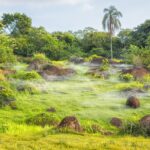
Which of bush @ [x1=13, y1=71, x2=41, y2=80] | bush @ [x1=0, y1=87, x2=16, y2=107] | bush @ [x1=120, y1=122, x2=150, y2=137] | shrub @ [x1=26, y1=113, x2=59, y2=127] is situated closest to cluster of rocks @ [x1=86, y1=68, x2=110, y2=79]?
bush @ [x1=13, y1=71, x2=41, y2=80]

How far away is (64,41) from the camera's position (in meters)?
85.8

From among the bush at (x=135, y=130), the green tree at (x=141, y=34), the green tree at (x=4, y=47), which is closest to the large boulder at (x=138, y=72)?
the green tree at (x=4, y=47)

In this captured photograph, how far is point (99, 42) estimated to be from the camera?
88.1 metres

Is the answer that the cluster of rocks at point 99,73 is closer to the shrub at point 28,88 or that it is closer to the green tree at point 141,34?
the shrub at point 28,88

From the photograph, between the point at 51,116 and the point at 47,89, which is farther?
the point at 47,89

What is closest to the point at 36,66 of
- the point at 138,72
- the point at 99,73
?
the point at 99,73

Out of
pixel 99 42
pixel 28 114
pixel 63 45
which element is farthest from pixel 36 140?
pixel 99 42

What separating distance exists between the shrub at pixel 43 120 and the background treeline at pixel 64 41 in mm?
43047

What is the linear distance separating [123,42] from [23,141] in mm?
73120

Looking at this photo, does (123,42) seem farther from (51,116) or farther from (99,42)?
(51,116)

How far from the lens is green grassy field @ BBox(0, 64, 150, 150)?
16331mm

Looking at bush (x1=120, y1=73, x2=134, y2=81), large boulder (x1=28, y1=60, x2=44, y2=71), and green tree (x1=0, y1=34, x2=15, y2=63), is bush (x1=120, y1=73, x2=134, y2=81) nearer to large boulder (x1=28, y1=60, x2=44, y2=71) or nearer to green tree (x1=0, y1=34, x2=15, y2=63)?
large boulder (x1=28, y1=60, x2=44, y2=71)

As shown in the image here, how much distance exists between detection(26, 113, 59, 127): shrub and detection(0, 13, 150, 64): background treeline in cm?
4305

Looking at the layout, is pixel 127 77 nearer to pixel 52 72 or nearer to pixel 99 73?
pixel 99 73
